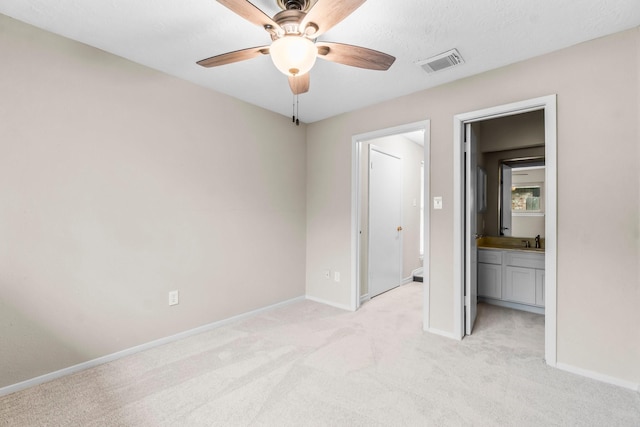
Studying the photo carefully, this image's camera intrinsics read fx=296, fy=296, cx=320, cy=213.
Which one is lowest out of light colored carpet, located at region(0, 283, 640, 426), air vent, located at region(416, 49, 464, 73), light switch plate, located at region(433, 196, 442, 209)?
light colored carpet, located at region(0, 283, 640, 426)

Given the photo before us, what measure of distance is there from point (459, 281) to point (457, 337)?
50 centimetres

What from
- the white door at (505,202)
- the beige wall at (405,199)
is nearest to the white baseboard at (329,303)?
the beige wall at (405,199)

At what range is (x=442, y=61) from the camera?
2.33 m

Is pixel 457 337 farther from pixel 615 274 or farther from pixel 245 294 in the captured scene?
pixel 245 294

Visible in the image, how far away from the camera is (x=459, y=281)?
2.66 m

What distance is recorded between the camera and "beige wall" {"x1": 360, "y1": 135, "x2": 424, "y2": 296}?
3.81 metres

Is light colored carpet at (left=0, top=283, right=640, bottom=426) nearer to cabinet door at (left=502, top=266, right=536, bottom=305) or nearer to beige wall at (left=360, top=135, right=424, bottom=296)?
cabinet door at (left=502, top=266, right=536, bottom=305)

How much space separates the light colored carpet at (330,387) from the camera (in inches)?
65.3

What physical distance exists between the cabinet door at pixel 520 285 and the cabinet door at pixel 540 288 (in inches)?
1.1

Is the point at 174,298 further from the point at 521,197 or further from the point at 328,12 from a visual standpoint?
the point at 521,197

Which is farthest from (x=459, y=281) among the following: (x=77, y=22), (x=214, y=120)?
(x=77, y=22)

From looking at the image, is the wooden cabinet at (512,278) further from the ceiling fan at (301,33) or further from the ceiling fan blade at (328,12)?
the ceiling fan blade at (328,12)

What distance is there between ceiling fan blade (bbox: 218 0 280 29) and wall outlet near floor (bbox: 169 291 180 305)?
7.47 feet

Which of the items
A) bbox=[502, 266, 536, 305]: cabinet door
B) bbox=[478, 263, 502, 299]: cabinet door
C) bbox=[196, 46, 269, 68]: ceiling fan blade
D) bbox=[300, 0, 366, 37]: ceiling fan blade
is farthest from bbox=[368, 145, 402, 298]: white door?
bbox=[300, 0, 366, 37]: ceiling fan blade
